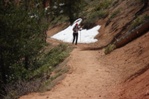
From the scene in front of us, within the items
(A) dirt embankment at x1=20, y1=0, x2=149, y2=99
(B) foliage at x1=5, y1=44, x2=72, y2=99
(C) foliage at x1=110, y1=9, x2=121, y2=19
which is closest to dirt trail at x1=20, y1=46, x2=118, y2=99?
(A) dirt embankment at x1=20, y1=0, x2=149, y2=99

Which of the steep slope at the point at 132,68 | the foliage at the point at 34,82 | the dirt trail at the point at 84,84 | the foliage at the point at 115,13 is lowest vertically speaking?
the foliage at the point at 34,82

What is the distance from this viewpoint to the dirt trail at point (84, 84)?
10.3 meters

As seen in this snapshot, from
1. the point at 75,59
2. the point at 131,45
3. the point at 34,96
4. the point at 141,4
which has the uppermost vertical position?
the point at 141,4

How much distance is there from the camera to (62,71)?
14422 millimetres

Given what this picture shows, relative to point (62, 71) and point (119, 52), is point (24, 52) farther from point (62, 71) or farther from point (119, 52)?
point (119, 52)

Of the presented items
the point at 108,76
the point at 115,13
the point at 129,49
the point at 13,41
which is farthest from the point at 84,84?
the point at 115,13

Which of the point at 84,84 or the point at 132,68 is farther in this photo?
the point at 132,68

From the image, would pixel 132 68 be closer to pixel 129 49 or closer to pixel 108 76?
pixel 108 76

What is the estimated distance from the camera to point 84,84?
1155 cm

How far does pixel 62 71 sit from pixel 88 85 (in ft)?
10.9

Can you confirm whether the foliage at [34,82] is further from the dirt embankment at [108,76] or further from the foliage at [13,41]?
the foliage at [13,41]

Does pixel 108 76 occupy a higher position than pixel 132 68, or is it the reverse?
pixel 132 68

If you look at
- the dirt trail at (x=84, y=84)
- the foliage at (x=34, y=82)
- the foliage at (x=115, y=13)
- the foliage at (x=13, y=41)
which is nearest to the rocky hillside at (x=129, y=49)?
the foliage at (x=115, y=13)

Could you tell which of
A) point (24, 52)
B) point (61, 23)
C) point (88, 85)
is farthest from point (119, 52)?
point (61, 23)
